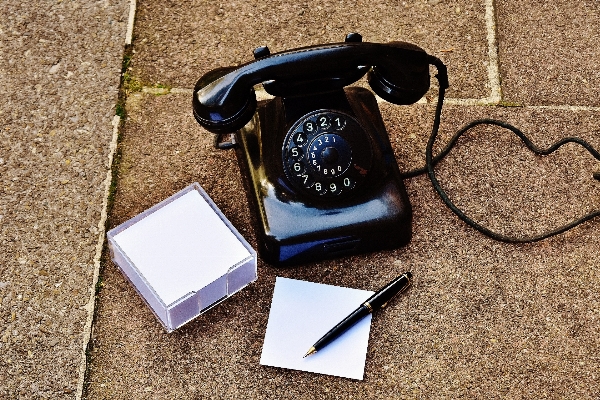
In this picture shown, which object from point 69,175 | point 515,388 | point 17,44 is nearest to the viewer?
point 515,388

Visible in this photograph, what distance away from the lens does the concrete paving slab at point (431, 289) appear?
1068mm

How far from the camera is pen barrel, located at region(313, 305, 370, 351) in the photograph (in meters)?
1.08

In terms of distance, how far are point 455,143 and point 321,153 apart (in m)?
0.31

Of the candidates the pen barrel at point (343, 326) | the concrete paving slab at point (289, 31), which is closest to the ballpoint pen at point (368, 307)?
the pen barrel at point (343, 326)

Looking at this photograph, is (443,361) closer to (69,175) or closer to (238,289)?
(238,289)

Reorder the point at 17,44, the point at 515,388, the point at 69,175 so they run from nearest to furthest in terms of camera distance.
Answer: the point at 515,388
the point at 69,175
the point at 17,44

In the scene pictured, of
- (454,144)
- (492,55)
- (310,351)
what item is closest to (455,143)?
(454,144)

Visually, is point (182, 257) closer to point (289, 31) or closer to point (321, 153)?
point (321, 153)

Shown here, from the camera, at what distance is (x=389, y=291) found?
43.3 inches

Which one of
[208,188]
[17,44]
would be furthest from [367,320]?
[17,44]

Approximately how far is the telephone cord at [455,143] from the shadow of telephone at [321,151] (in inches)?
3.6

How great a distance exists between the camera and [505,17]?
1.41 meters

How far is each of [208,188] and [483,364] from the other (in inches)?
20.2

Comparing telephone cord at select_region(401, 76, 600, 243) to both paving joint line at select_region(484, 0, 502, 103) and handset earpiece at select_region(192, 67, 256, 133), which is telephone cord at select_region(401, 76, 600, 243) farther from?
handset earpiece at select_region(192, 67, 256, 133)
